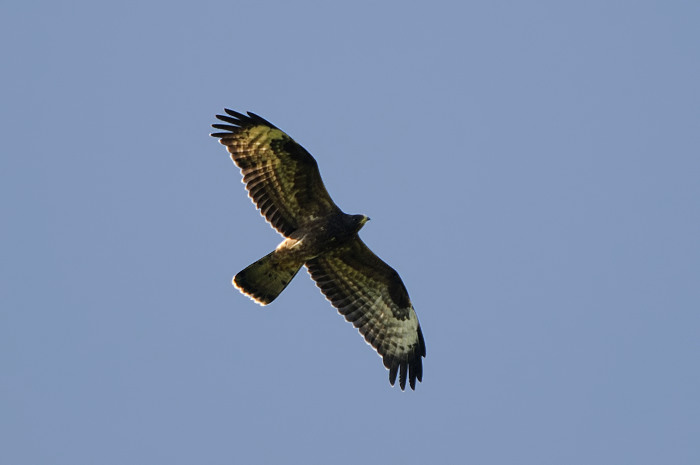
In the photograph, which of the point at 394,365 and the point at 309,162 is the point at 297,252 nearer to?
the point at 309,162

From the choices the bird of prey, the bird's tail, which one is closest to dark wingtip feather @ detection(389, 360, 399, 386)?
the bird of prey

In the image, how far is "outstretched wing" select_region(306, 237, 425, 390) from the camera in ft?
48.2

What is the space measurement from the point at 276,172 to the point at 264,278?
4.66 ft

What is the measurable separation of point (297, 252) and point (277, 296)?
2.29 feet

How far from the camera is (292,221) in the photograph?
556 inches

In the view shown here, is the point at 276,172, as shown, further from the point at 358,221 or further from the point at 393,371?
the point at 393,371

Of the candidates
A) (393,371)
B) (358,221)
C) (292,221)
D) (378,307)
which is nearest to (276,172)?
(292,221)

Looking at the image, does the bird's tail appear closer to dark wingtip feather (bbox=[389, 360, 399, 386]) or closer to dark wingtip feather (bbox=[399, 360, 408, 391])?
dark wingtip feather (bbox=[389, 360, 399, 386])

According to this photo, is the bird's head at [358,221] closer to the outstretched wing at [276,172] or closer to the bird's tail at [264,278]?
the outstretched wing at [276,172]

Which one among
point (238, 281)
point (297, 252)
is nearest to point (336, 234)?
point (297, 252)

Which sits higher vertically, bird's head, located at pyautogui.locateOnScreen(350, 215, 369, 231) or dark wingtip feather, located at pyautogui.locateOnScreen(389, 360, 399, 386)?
bird's head, located at pyautogui.locateOnScreen(350, 215, 369, 231)

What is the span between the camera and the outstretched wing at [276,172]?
13805mm

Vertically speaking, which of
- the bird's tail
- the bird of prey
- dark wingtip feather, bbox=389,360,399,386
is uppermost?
the bird of prey

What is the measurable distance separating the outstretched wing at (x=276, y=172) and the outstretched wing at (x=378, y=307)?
0.87m
